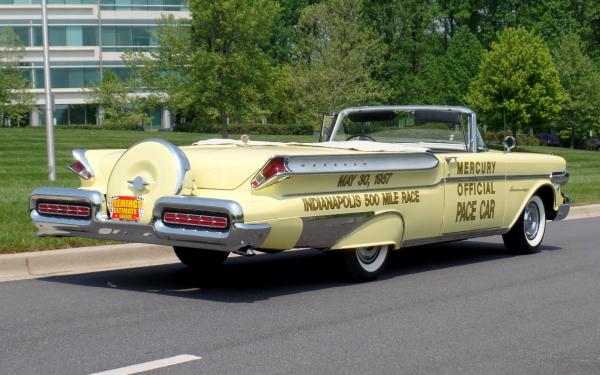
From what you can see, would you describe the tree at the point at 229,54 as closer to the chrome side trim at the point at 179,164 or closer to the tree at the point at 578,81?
the tree at the point at 578,81

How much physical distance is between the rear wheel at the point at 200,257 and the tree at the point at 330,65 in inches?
1501

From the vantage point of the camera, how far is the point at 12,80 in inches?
1911

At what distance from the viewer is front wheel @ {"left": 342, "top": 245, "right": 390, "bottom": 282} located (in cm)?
822

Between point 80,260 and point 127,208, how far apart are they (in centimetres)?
157

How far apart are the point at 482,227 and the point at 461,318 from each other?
2.86 m

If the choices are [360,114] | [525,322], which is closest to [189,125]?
[360,114]

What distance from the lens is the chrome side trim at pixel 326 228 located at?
24.5ft

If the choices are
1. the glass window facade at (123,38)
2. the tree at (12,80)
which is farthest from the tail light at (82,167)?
the glass window facade at (123,38)

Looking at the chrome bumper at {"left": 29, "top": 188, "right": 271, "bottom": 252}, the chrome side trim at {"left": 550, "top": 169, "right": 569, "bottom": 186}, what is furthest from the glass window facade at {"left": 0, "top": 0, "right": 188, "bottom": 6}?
the chrome bumper at {"left": 29, "top": 188, "right": 271, "bottom": 252}

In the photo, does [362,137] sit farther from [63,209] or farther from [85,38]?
[85,38]

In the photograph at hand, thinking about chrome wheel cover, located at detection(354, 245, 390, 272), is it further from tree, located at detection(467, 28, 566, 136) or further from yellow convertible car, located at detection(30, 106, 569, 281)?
tree, located at detection(467, 28, 566, 136)

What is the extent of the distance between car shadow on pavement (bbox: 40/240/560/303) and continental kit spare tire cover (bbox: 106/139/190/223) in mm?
717

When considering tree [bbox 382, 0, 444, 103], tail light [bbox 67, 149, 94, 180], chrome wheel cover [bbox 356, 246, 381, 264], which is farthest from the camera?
tree [bbox 382, 0, 444, 103]

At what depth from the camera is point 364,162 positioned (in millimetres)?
7887
